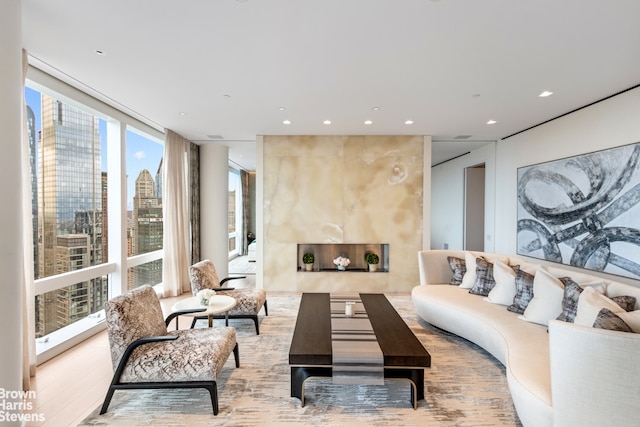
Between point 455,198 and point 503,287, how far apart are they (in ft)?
14.9

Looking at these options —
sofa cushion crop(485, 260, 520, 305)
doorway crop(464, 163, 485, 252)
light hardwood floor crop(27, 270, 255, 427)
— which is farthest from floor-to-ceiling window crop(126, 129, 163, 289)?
doorway crop(464, 163, 485, 252)

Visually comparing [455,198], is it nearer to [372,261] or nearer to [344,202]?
[372,261]

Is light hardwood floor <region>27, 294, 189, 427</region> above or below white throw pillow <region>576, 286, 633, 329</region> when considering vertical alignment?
below

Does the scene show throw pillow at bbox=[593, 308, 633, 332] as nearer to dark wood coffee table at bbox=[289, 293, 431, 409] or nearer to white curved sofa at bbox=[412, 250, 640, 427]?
white curved sofa at bbox=[412, 250, 640, 427]

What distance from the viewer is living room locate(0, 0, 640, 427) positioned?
119 inches

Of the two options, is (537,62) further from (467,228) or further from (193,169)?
(193,169)

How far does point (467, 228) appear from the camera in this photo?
7.13 metres

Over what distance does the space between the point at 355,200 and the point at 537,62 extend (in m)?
3.38

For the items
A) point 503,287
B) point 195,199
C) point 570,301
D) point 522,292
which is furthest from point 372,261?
point 195,199

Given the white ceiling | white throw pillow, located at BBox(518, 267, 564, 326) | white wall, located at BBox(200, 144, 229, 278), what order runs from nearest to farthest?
the white ceiling < white throw pillow, located at BBox(518, 267, 564, 326) < white wall, located at BBox(200, 144, 229, 278)

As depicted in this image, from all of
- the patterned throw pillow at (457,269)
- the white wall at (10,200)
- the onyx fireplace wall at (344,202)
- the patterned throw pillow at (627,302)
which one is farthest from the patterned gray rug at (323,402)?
the onyx fireplace wall at (344,202)

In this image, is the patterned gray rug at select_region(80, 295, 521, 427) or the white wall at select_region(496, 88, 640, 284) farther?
the white wall at select_region(496, 88, 640, 284)

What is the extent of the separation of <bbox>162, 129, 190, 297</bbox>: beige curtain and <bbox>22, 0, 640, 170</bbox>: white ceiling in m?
1.08

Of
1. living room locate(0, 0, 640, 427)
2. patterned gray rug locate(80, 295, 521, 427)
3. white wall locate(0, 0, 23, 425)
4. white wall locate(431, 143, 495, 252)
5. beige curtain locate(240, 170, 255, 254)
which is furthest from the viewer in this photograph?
beige curtain locate(240, 170, 255, 254)
